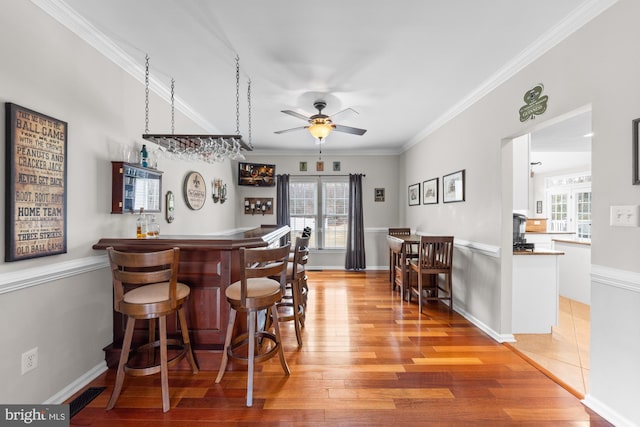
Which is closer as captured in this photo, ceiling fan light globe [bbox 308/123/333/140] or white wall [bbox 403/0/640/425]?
white wall [bbox 403/0/640/425]

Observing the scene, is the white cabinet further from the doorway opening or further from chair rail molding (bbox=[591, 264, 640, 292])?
chair rail molding (bbox=[591, 264, 640, 292])

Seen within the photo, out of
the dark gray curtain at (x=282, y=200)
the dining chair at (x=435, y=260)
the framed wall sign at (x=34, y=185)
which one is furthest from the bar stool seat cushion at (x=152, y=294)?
the dark gray curtain at (x=282, y=200)

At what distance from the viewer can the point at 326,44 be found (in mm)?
2383

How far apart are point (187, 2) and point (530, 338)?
4.18 m

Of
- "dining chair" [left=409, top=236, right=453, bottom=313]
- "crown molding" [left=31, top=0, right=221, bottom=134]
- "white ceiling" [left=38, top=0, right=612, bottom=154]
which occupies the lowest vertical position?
"dining chair" [left=409, top=236, right=453, bottom=313]

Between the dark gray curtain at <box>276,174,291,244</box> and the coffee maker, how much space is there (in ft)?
13.6

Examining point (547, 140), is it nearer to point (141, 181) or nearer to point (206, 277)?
point (206, 277)

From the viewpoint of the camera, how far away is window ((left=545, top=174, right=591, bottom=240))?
692 centimetres

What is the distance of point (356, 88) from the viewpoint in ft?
10.5

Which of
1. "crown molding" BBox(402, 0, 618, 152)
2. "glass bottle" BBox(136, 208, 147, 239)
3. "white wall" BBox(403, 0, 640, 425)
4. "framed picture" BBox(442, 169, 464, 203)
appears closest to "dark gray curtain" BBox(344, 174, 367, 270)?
"framed picture" BBox(442, 169, 464, 203)

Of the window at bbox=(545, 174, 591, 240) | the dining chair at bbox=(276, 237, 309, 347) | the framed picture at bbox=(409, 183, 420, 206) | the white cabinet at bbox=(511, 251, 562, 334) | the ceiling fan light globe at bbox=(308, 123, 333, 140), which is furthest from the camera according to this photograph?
the window at bbox=(545, 174, 591, 240)

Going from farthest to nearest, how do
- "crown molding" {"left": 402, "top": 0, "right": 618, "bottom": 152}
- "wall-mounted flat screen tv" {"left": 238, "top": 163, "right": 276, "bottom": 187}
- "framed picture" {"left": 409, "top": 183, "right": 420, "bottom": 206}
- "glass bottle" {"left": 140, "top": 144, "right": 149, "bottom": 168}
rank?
1. "wall-mounted flat screen tv" {"left": 238, "top": 163, "right": 276, "bottom": 187}
2. "framed picture" {"left": 409, "top": 183, "right": 420, "bottom": 206}
3. "glass bottle" {"left": 140, "top": 144, "right": 149, "bottom": 168}
4. "crown molding" {"left": 402, "top": 0, "right": 618, "bottom": 152}

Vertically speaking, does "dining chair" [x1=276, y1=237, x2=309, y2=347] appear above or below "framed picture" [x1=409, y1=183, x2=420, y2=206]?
below

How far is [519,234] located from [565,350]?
1174 millimetres
